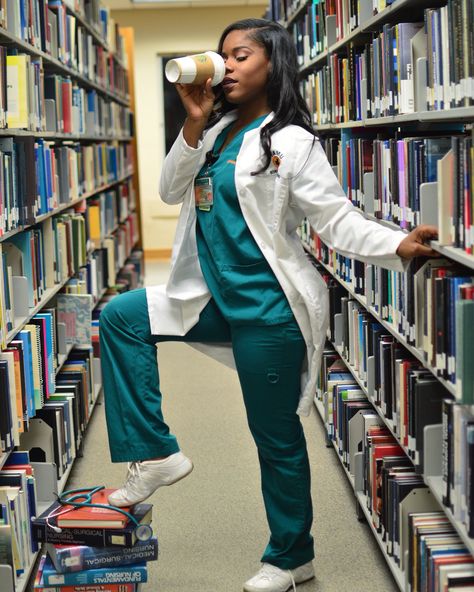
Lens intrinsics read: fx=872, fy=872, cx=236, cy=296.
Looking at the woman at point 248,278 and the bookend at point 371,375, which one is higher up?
the woman at point 248,278

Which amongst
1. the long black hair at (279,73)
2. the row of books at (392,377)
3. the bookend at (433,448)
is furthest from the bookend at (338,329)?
the bookend at (433,448)

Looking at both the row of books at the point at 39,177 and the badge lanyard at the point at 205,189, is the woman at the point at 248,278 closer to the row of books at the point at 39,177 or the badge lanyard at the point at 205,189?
the badge lanyard at the point at 205,189

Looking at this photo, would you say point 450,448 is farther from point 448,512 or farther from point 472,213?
point 472,213

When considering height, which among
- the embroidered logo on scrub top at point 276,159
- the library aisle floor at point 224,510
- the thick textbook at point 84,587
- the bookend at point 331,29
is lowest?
the library aisle floor at point 224,510

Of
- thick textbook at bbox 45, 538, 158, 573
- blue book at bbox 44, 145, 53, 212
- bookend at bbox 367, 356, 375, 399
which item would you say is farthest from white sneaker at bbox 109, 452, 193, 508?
blue book at bbox 44, 145, 53, 212

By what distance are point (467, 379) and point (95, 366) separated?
119 inches

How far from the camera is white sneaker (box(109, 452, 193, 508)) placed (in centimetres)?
239

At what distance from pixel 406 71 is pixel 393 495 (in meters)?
1.20

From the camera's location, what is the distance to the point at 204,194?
2.38 meters

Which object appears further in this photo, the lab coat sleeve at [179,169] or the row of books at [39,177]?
the row of books at [39,177]

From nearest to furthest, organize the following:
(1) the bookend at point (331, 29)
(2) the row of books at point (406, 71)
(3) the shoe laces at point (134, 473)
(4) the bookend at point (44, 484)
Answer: (2) the row of books at point (406, 71) → (3) the shoe laces at point (134, 473) → (4) the bookend at point (44, 484) → (1) the bookend at point (331, 29)

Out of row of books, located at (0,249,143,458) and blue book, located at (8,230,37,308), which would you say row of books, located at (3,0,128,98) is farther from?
row of books, located at (0,249,143,458)

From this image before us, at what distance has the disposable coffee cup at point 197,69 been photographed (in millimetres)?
2203

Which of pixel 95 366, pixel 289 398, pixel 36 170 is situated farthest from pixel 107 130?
pixel 289 398
